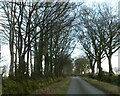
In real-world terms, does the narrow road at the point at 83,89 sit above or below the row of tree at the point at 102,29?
below

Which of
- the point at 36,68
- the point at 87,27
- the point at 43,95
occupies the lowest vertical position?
the point at 43,95

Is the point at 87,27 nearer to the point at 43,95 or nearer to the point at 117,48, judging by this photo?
the point at 117,48

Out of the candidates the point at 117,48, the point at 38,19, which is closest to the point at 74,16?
the point at 38,19

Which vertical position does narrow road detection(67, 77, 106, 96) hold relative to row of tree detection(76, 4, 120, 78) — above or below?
below

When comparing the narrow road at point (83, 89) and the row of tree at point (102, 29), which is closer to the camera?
the narrow road at point (83, 89)

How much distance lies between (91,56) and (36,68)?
1404 inches

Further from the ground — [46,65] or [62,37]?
[62,37]

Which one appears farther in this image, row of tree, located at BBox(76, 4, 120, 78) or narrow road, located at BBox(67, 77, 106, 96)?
row of tree, located at BBox(76, 4, 120, 78)

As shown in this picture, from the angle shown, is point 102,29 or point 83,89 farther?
point 102,29

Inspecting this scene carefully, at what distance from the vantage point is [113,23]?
58.4 meters

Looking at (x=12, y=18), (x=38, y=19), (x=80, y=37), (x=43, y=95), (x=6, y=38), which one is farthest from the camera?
(x=80, y=37)

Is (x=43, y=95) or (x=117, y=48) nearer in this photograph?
(x=43, y=95)

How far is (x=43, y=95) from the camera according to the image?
76.1 ft

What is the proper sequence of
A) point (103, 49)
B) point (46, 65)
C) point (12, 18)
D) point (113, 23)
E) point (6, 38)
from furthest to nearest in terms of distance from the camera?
point (103, 49) → point (113, 23) → point (46, 65) → point (6, 38) → point (12, 18)
